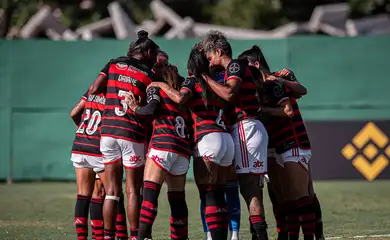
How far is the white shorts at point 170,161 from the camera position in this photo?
852 cm

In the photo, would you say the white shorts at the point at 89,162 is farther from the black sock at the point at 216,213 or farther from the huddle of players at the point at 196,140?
the black sock at the point at 216,213

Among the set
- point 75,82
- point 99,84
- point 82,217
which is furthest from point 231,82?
point 75,82

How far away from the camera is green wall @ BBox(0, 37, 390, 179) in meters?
18.0

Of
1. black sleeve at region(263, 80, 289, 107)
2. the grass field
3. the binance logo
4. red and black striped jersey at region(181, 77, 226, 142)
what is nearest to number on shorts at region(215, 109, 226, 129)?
red and black striped jersey at region(181, 77, 226, 142)

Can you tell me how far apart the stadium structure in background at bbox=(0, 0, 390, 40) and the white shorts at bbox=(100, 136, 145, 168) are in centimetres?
1735

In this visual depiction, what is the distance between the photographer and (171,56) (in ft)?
59.1

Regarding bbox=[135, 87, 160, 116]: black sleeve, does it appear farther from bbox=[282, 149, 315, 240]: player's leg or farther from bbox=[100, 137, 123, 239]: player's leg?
bbox=[282, 149, 315, 240]: player's leg

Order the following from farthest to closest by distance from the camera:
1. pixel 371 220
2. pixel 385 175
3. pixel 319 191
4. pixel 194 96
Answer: pixel 385 175 < pixel 319 191 < pixel 371 220 < pixel 194 96

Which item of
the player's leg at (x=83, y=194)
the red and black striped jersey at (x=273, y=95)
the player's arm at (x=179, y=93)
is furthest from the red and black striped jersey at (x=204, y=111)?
the player's leg at (x=83, y=194)

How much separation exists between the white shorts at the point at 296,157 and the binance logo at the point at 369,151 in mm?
8723

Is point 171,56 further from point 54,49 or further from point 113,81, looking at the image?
point 113,81

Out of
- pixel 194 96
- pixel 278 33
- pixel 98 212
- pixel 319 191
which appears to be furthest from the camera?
pixel 278 33

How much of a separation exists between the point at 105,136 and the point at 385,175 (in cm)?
1001

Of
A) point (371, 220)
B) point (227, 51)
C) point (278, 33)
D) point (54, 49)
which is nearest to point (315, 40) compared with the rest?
point (54, 49)
